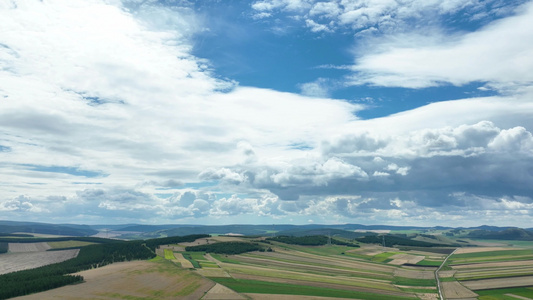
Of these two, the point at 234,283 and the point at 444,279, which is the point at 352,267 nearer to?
the point at 444,279

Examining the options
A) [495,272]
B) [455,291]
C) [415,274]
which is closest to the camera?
[455,291]

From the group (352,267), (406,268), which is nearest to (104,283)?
(352,267)

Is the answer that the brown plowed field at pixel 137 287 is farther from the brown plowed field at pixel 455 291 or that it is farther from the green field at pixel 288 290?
the brown plowed field at pixel 455 291

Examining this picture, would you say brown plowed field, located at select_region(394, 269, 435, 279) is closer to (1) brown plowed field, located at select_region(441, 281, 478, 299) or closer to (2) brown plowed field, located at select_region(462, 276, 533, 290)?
(1) brown plowed field, located at select_region(441, 281, 478, 299)

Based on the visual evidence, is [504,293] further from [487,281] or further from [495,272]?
[495,272]

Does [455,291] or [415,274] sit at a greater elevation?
[455,291]

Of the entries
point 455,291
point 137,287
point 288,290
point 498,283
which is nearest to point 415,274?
point 498,283
